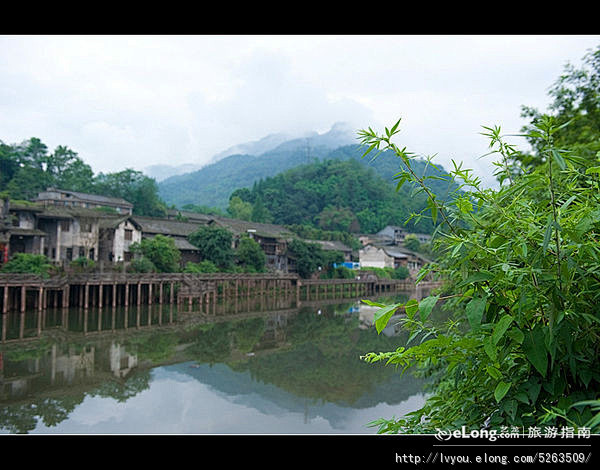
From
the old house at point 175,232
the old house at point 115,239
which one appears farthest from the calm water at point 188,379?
the old house at point 175,232

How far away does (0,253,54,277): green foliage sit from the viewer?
21797 millimetres

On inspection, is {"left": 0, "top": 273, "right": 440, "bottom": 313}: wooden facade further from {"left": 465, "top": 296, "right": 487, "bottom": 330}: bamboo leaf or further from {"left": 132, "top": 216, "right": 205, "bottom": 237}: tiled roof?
{"left": 465, "top": 296, "right": 487, "bottom": 330}: bamboo leaf

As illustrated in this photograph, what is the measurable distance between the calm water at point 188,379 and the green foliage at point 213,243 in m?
13.6

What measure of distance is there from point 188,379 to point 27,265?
619 inches

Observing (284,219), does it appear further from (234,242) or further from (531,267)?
(531,267)

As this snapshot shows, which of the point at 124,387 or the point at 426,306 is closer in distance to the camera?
the point at 426,306

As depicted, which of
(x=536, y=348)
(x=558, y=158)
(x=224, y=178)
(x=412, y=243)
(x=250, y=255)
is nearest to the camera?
(x=558, y=158)

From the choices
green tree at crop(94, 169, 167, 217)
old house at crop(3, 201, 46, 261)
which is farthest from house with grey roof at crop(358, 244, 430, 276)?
old house at crop(3, 201, 46, 261)

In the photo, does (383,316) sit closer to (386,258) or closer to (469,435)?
(469,435)

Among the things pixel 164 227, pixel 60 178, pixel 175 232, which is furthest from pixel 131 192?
pixel 175 232

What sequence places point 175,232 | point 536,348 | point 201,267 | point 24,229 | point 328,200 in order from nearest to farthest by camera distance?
point 536,348
point 24,229
point 201,267
point 175,232
point 328,200

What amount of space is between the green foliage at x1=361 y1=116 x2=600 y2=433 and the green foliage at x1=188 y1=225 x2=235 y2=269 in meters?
33.1

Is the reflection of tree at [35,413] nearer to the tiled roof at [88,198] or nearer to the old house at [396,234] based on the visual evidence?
the tiled roof at [88,198]

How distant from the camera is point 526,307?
3.57ft
